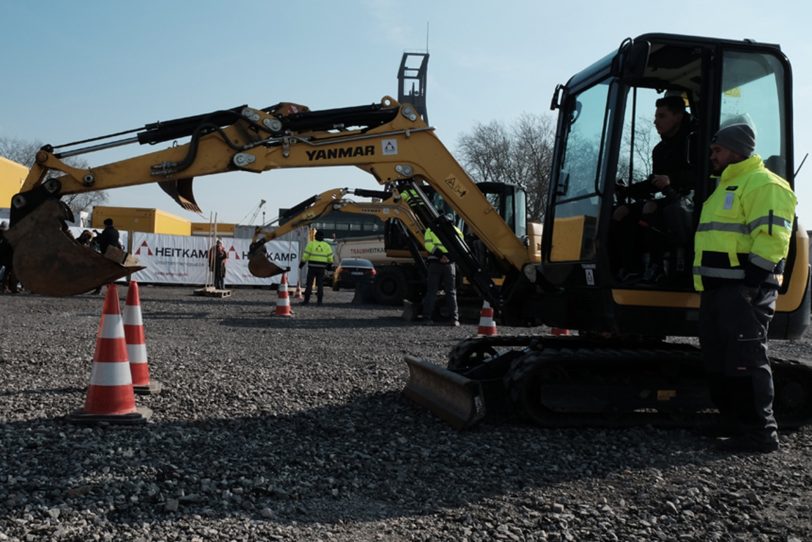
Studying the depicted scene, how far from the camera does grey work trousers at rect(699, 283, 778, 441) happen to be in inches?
181

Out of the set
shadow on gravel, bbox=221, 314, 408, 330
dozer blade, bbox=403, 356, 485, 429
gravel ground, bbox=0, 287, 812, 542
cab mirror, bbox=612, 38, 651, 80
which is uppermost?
cab mirror, bbox=612, 38, 651, 80

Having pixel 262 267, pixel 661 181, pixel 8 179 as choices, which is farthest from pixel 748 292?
pixel 8 179

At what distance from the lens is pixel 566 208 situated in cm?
583

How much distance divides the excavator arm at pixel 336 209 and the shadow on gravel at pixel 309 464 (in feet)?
36.6

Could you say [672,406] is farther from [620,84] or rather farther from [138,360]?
[138,360]

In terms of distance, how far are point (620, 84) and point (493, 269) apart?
6.51 ft

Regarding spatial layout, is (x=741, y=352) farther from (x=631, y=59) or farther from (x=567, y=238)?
(x=631, y=59)

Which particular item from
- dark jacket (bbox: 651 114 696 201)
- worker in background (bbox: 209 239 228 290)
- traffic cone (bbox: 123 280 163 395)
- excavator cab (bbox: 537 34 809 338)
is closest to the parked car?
worker in background (bbox: 209 239 228 290)

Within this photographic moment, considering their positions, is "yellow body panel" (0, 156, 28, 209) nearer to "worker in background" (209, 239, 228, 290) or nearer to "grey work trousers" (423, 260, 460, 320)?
"worker in background" (209, 239, 228, 290)

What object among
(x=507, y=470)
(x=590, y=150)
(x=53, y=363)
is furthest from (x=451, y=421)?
(x=53, y=363)

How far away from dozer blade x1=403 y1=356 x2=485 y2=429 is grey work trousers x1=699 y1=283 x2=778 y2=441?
5.01 ft

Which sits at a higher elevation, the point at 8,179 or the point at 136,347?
the point at 8,179

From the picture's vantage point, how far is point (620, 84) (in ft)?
17.4

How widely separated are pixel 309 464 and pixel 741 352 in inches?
108
